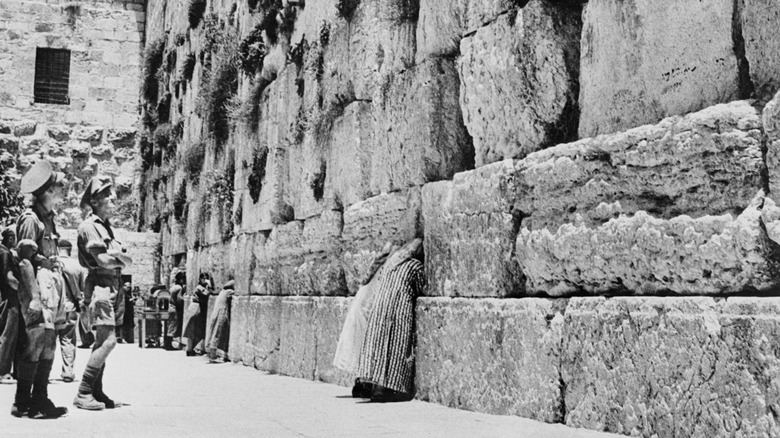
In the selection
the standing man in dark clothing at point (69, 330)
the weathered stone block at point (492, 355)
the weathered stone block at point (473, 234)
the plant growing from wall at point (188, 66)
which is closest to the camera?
the weathered stone block at point (492, 355)

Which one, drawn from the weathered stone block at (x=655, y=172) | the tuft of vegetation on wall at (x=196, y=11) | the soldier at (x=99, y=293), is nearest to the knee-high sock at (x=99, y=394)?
the soldier at (x=99, y=293)

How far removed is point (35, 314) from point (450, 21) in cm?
321

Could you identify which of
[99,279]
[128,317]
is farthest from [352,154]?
[128,317]

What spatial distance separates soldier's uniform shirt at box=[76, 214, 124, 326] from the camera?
610 centimetres

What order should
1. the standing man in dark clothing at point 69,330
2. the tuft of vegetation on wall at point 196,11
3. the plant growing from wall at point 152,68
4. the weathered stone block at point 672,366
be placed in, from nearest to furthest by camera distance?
the weathered stone block at point 672,366 → the standing man in dark clothing at point 69,330 → the tuft of vegetation on wall at point 196,11 → the plant growing from wall at point 152,68

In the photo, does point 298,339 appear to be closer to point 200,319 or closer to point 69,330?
point 69,330

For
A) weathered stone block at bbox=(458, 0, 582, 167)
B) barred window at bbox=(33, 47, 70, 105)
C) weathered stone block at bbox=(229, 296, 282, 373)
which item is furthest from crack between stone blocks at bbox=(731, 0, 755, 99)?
barred window at bbox=(33, 47, 70, 105)

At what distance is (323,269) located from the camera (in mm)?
8227

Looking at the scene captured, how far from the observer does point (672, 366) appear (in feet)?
11.8

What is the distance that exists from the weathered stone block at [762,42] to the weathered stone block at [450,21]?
74.4 inches

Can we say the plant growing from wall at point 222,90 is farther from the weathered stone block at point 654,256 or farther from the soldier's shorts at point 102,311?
the weathered stone block at point 654,256

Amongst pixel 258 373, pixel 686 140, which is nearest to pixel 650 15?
pixel 686 140

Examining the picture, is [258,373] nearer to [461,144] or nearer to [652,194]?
[461,144]

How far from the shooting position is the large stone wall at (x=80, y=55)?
2095 centimetres
